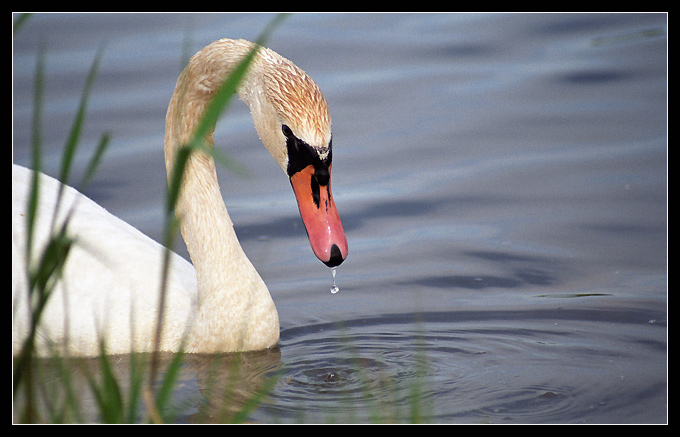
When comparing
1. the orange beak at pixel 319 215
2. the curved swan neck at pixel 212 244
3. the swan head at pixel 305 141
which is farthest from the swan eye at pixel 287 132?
the curved swan neck at pixel 212 244

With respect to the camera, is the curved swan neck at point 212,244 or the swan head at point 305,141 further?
the curved swan neck at point 212,244

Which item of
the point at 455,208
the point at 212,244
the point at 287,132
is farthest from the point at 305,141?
the point at 455,208

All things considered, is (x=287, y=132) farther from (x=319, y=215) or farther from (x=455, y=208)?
(x=455, y=208)

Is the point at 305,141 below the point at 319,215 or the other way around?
the other way around

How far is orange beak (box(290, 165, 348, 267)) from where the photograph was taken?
3.89 metres

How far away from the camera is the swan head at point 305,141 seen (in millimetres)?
3832

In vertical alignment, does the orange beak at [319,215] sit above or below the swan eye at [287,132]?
below

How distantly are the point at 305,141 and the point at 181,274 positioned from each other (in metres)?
1.52

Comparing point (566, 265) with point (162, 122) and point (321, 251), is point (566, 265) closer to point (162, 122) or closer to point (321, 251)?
point (321, 251)

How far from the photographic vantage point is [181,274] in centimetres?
496

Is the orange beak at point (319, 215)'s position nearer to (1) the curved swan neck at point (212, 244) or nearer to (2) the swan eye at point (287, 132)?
(2) the swan eye at point (287, 132)

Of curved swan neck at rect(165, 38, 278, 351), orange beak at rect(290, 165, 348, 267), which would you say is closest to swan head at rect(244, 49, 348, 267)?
orange beak at rect(290, 165, 348, 267)

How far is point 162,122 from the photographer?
8094 millimetres

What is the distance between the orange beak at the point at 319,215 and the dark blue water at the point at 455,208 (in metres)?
0.55
